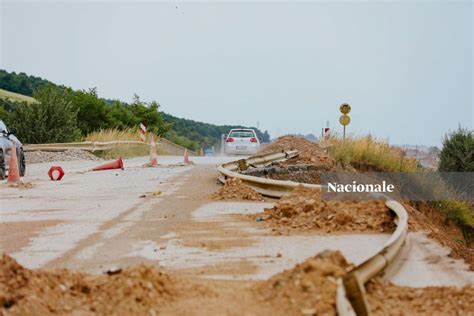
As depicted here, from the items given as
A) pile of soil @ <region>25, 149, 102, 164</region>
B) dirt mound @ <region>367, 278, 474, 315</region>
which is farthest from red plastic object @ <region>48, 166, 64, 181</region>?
dirt mound @ <region>367, 278, 474, 315</region>

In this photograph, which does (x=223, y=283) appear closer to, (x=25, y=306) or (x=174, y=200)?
(x=25, y=306)

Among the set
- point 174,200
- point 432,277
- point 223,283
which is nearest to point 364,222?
point 432,277

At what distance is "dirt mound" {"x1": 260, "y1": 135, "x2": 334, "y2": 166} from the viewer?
23.0 metres

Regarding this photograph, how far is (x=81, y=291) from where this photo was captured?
225 inches

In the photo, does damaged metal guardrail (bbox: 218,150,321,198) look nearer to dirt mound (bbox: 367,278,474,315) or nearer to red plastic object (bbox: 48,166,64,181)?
red plastic object (bbox: 48,166,64,181)

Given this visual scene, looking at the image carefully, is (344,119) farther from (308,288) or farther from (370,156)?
(308,288)

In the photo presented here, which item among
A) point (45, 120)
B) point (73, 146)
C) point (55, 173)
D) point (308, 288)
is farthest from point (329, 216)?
point (45, 120)

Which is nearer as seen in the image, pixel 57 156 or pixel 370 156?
pixel 370 156

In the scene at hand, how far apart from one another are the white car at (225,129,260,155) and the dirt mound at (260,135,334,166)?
8778 mm

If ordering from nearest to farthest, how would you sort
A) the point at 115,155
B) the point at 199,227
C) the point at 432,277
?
the point at 432,277 < the point at 199,227 < the point at 115,155

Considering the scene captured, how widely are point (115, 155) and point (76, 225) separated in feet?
80.8

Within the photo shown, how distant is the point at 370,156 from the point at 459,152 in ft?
28.7

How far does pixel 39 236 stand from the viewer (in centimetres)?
908

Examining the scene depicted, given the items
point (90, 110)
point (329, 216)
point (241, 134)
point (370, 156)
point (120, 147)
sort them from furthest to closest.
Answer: point (90, 110), point (241, 134), point (120, 147), point (370, 156), point (329, 216)
